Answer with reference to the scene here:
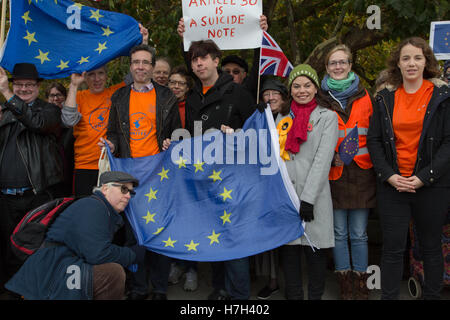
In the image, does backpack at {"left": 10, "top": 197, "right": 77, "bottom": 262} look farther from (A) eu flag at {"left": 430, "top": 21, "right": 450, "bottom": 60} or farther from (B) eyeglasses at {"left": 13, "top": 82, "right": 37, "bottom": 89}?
(A) eu flag at {"left": 430, "top": 21, "right": 450, "bottom": 60}

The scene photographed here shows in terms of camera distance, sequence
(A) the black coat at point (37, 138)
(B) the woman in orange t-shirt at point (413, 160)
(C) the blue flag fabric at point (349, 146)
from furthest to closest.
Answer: (A) the black coat at point (37, 138)
(C) the blue flag fabric at point (349, 146)
(B) the woman in orange t-shirt at point (413, 160)

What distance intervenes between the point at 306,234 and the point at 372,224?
224 centimetres

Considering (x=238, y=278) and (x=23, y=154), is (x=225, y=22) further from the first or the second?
(x=238, y=278)

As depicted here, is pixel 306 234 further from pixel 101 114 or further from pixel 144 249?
pixel 101 114

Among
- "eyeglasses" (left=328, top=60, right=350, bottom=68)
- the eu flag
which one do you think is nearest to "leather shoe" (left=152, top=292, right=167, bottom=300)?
"eyeglasses" (left=328, top=60, right=350, bottom=68)

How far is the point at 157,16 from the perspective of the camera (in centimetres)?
725

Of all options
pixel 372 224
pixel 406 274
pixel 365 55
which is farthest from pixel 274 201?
pixel 365 55

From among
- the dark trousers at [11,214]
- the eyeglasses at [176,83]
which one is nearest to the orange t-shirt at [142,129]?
the eyeglasses at [176,83]

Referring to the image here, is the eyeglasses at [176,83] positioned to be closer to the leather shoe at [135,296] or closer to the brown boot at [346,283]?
the leather shoe at [135,296]

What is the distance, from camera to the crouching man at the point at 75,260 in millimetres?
3301

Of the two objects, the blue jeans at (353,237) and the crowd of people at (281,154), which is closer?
the crowd of people at (281,154)

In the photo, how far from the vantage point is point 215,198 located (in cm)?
407

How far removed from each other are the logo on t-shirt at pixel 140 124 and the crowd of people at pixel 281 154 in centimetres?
1

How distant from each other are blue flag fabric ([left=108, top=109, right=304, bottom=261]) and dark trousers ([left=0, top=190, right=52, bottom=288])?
90 centimetres
